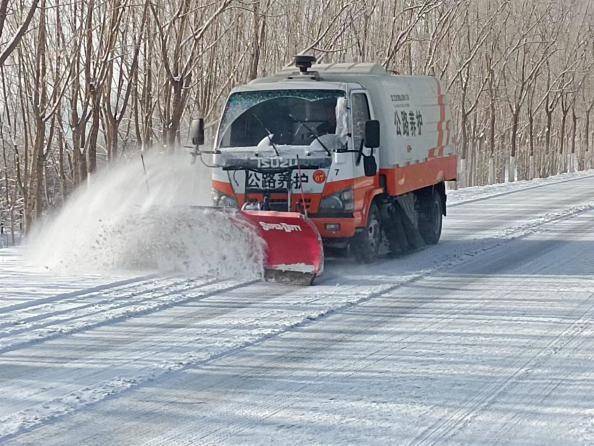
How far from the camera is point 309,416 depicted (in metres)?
6.03

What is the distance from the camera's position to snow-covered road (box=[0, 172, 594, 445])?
5844mm

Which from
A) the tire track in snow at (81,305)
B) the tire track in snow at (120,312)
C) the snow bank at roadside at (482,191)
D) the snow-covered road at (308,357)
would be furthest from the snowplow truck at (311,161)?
the snow bank at roadside at (482,191)

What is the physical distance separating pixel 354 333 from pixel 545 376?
6.19 ft

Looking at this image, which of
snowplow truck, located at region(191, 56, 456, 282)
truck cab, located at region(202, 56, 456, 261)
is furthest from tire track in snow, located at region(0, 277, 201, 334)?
truck cab, located at region(202, 56, 456, 261)

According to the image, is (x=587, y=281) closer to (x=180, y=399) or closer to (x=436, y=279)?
(x=436, y=279)

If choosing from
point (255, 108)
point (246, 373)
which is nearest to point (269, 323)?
point (246, 373)

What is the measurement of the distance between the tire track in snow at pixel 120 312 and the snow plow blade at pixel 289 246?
0.48 metres

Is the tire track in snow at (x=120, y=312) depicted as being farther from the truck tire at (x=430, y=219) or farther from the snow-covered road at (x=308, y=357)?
the truck tire at (x=430, y=219)

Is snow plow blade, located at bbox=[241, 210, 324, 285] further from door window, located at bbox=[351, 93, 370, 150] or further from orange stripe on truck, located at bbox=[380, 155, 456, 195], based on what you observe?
orange stripe on truck, located at bbox=[380, 155, 456, 195]

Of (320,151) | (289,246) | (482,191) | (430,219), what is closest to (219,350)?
(289,246)

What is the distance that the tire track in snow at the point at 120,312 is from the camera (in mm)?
8133

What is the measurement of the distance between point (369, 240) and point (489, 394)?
6.12 metres

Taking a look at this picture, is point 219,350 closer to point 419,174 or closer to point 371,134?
point 371,134

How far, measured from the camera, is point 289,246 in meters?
11.2
